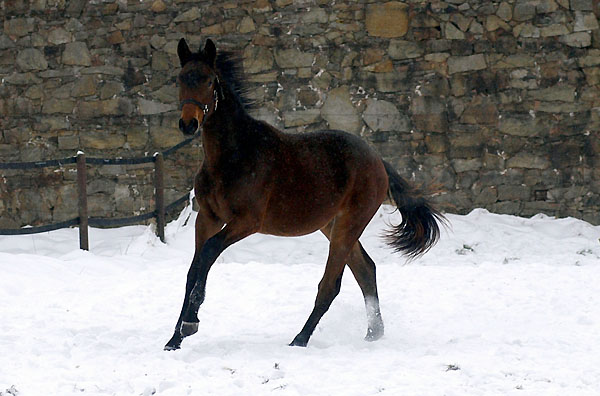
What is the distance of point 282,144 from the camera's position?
456 centimetres

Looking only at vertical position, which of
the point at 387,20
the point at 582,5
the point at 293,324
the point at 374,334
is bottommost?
the point at 293,324

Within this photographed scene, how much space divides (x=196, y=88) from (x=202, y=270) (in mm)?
1033

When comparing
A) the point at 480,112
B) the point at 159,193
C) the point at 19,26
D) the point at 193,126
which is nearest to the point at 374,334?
the point at 193,126

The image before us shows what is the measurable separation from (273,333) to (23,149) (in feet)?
21.2

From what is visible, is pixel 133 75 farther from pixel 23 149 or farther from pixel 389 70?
pixel 389 70

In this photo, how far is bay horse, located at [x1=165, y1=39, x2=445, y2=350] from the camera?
4.25 metres

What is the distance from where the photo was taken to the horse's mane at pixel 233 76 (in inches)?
175

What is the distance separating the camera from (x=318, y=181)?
4.55 metres

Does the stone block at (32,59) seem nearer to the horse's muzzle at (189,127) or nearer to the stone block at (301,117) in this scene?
the stone block at (301,117)

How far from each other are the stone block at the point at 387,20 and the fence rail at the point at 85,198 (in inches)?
109

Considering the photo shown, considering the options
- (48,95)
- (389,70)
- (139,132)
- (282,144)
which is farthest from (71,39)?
(282,144)

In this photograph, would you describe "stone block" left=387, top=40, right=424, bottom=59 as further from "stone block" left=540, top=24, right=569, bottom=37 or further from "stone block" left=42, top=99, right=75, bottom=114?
"stone block" left=42, top=99, right=75, bottom=114

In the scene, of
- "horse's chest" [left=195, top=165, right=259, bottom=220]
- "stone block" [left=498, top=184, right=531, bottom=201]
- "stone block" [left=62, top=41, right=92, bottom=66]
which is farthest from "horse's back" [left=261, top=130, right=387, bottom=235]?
"stone block" [left=62, top=41, right=92, bottom=66]

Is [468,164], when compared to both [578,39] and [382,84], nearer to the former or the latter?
[382,84]
